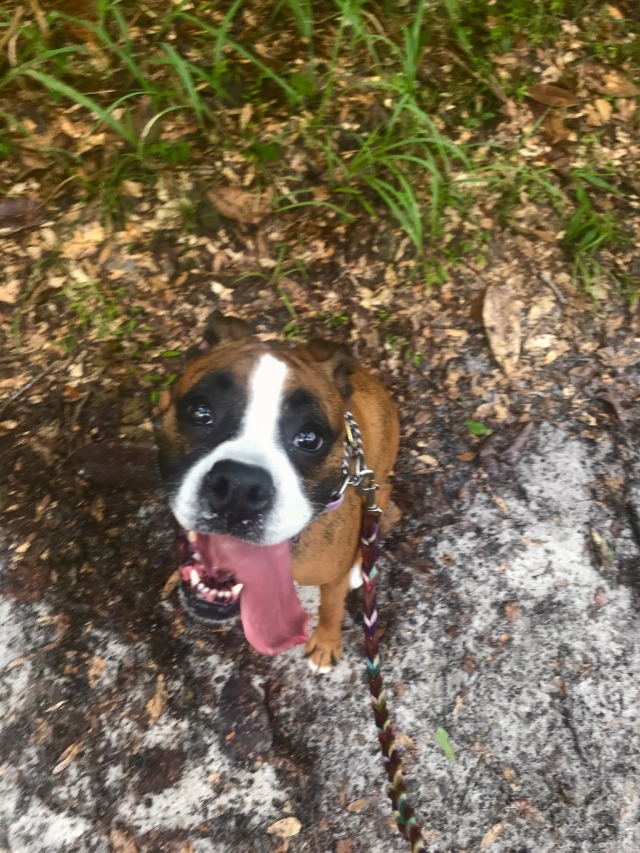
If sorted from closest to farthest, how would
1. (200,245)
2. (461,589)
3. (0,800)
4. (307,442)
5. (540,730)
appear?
1. (307,442)
2. (0,800)
3. (540,730)
4. (461,589)
5. (200,245)

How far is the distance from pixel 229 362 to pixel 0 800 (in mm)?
2153

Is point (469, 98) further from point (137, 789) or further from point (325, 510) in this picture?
point (137, 789)

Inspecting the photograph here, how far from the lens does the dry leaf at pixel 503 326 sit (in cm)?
360

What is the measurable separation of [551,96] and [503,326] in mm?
1585

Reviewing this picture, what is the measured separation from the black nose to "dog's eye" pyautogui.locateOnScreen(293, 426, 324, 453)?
0.25 m

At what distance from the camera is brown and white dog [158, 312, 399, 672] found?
206cm

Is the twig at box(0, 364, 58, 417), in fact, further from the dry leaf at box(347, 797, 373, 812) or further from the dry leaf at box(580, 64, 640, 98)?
the dry leaf at box(580, 64, 640, 98)

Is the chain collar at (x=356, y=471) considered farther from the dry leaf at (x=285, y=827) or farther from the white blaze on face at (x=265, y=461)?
the dry leaf at (x=285, y=827)

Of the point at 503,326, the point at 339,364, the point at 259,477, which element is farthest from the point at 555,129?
the point at 259,477

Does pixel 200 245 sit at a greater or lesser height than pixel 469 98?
lesser

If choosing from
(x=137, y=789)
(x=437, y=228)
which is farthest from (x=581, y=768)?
(x=437, y=228)

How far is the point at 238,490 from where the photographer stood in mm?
1988

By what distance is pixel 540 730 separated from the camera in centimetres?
287

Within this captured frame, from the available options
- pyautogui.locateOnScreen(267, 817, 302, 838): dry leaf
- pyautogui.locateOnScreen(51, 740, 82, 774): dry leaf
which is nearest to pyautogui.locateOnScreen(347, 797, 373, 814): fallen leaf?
pyautogui.locateOnScreen(267, 817, 302, 838): dry leaf
